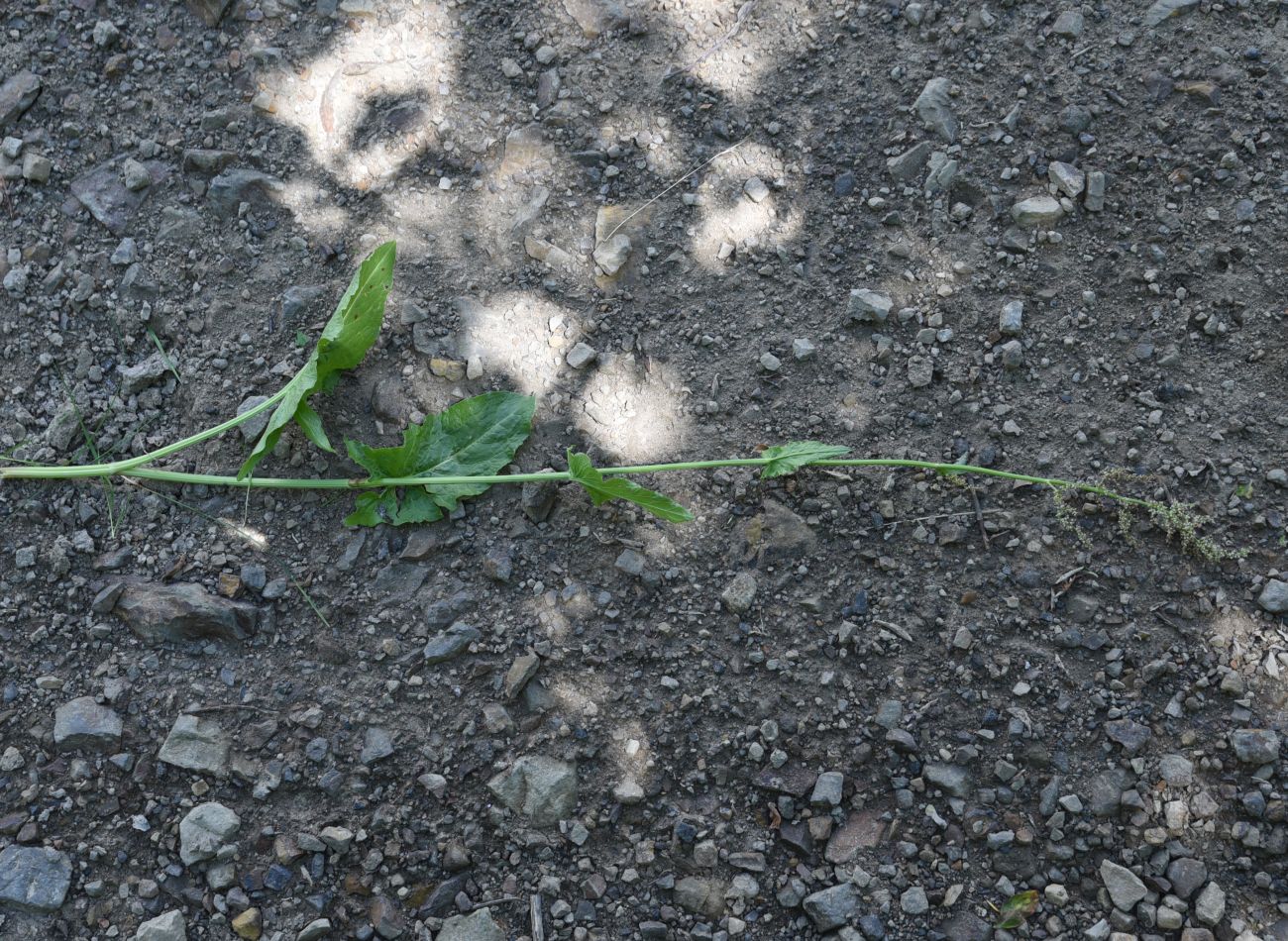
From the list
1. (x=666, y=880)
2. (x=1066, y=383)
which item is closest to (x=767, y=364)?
(x=1066, y=383)

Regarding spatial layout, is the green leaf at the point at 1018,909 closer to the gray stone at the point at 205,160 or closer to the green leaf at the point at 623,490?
the green leaf at the point at 623,490

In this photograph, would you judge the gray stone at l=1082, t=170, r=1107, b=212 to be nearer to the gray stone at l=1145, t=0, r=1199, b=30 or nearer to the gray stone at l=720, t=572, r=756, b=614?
the gray stone at l=1145, t=0, r=1199, b=30

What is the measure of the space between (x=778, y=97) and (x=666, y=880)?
7.57ft

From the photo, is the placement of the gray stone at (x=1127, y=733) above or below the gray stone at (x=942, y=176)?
below

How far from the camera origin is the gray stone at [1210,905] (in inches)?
89.9

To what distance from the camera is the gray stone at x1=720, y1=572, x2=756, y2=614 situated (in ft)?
8.69

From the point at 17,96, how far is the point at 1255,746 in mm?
3913

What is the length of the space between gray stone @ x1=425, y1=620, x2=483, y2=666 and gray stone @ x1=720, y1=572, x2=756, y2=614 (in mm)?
629

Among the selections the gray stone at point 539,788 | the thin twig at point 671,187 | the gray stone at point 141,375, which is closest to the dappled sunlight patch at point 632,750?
the gray stone at point 539,788

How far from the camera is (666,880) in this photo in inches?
94.3

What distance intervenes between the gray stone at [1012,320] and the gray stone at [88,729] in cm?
251

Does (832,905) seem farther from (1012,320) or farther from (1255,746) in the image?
(1012,320)

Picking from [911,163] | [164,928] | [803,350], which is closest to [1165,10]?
[911,163]

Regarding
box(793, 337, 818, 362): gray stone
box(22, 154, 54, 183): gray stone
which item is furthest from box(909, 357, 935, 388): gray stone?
box(22, 154, 54, 183): gray stone
